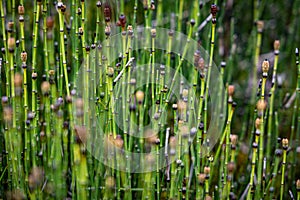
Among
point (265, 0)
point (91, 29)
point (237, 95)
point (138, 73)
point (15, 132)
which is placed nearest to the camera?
point (15, 132)

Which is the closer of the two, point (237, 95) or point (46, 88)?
point (46, 88)

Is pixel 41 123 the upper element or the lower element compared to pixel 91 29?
lower

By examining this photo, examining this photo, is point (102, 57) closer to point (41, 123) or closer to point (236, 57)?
point (41, 123)

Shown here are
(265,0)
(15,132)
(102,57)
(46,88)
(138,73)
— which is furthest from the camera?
(265,0)

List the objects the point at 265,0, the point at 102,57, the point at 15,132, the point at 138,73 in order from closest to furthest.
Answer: the point at 15,132 < the point at 102,57 < the point at 138,73 < the point at 265,0

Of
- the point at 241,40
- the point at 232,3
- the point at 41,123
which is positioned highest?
the point at 232,3

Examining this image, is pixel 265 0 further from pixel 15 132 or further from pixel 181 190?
pixel 15 132

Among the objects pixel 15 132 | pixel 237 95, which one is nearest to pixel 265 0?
pixel 237 95

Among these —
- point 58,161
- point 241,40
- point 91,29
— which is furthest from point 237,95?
point 58,161

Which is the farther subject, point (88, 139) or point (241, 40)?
point (241, 40)
